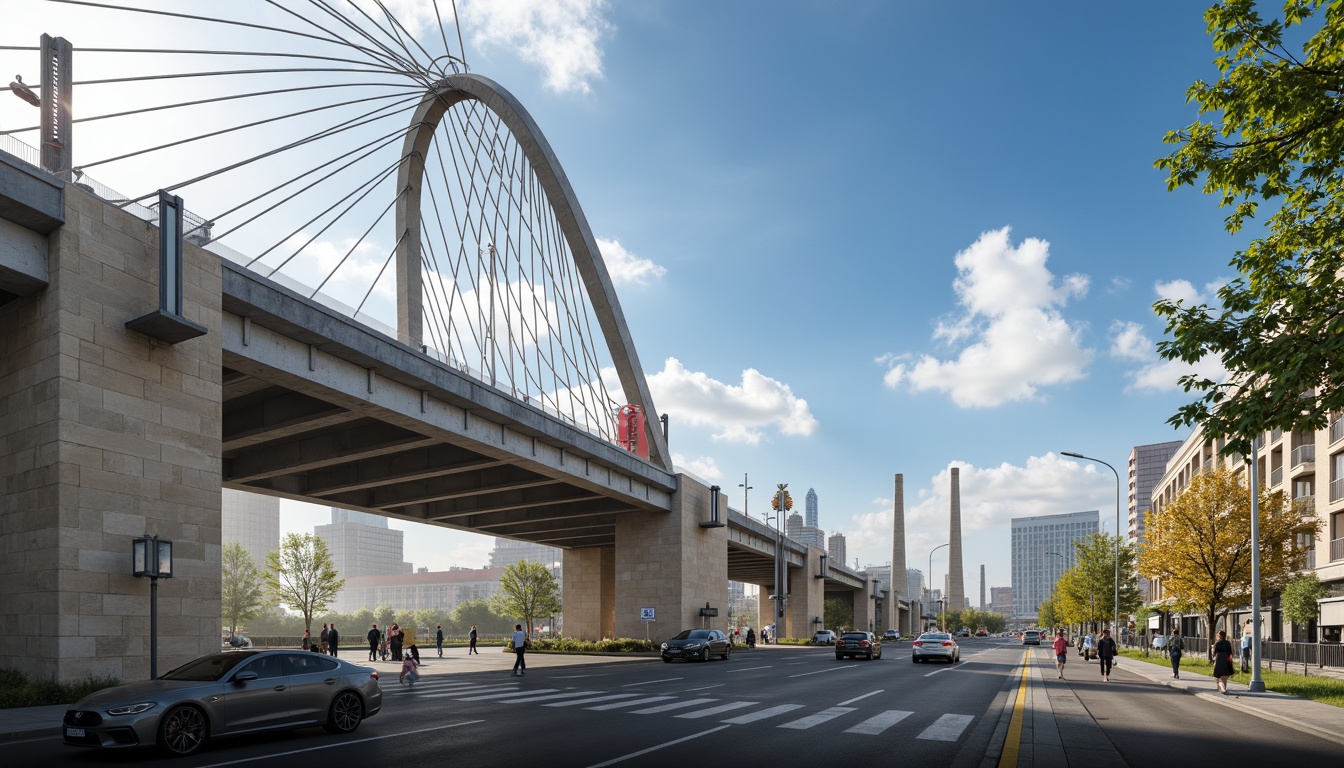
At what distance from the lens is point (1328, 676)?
29438 mm

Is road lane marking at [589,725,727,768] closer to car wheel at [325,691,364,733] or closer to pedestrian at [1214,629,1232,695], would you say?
car wheel at [325,691,364,733]

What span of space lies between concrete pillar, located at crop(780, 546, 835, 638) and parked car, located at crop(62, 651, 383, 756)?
248 ft

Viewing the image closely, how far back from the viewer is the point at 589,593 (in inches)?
2616

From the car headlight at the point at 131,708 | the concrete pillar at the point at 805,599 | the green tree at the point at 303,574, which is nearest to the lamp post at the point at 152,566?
the car headlight at the point at 131,708

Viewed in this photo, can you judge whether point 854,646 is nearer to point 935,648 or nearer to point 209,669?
point 935,648

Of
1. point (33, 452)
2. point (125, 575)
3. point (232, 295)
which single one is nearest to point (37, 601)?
point (125, 575)

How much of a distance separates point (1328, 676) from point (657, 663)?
77.1 ft

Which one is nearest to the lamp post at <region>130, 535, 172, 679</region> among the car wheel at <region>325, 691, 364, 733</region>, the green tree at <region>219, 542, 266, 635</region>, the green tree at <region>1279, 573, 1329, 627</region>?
the car wheel at <region>325, 691, 364, 733</region>

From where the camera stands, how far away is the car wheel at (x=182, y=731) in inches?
460

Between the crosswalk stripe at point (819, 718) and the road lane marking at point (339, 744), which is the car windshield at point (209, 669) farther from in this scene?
the crosswalk stripe at point (819, 718)

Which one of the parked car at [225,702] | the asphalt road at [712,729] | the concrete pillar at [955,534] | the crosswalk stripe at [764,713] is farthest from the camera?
the concrete pillar at [955,534]

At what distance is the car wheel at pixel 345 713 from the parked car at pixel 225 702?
0.01 meters

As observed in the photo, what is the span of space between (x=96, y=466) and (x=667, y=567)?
33948 mm

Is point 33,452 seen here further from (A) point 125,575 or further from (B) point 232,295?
(B) point 232,295
